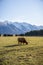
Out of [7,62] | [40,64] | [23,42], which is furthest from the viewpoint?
[23,42]

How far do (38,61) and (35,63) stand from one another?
2.72 ft

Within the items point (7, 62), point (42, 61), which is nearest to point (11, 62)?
point (7, 62)

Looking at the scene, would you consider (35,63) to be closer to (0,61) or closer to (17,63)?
(17,63)

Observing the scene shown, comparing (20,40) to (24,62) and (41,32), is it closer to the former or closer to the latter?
(24,62)

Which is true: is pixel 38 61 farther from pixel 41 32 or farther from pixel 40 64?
pixel 41 32

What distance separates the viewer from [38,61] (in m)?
16.5

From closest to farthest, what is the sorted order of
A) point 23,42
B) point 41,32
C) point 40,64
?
point 40,64
point 23,42
point 41,32

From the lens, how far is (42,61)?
16.5m

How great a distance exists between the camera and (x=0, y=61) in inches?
671

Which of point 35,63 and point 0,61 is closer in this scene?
point 35,63

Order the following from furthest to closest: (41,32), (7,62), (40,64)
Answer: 1. (41,32)
2. (7,62)
3. (40,64)

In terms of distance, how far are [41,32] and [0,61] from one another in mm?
176421

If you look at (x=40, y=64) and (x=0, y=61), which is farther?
(x=0, y=61)

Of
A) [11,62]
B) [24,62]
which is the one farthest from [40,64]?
[11,62]
